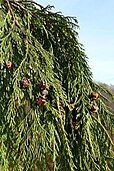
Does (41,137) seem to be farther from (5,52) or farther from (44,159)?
(5,52)

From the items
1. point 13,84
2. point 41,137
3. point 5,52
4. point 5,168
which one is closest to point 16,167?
point 5,168

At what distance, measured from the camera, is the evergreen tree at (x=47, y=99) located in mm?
1203

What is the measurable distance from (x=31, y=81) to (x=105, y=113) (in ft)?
1.27

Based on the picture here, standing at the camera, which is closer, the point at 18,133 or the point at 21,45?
the point at 18,133

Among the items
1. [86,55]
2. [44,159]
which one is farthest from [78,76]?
[44,159]

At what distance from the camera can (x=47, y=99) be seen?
1210 mm

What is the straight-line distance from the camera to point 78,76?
1.39m

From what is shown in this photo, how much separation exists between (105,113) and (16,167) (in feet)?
1.42

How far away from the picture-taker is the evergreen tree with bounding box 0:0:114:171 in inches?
47.4

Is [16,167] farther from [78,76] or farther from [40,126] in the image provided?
[78,76]

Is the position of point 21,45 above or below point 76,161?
above

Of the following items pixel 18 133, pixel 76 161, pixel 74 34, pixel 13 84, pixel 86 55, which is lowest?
Answer: pixel 76 161

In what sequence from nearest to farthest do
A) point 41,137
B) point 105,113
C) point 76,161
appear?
point 41,137, point 76,161, point 105,113

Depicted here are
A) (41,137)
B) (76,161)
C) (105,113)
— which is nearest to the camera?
(41,137)
